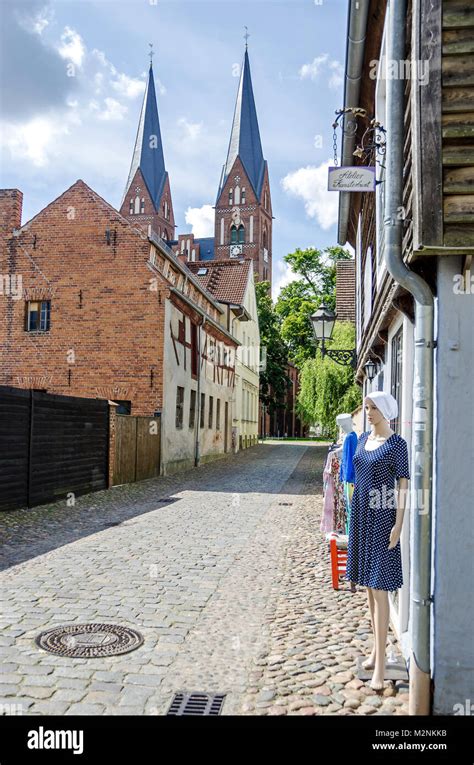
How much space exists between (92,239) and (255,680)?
59.5 ft

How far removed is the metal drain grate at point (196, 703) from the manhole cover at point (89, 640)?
0.91 m

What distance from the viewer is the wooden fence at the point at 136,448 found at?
55.3ft

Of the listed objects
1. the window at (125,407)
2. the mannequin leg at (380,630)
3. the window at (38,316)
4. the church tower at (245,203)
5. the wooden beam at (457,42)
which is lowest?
the mannequin leg at (380,630)

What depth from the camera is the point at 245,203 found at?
84562 millimetres

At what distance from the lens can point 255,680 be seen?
174 inches

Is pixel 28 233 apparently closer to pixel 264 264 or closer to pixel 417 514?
pixel 417 514

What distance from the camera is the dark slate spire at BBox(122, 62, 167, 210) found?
73.6m

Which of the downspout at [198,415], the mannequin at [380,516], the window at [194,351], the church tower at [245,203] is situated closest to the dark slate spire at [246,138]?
the church tower at [245,203]

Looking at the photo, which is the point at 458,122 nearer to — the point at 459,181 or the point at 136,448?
the point at 459,181

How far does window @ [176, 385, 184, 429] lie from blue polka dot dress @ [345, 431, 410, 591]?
58.6 ft

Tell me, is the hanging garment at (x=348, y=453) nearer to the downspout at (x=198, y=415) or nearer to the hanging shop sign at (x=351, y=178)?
the hanging shop sign at (x=351, y=178)

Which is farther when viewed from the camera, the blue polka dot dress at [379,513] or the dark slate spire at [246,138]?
the dark slate spire at [246,138]

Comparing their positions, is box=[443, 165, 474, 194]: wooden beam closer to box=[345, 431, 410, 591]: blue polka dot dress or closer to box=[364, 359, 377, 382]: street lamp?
box=[345, 431, 410, 591]: blue polka dot dress

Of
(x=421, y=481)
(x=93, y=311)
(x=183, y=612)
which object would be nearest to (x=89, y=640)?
(x=183, y=612)
